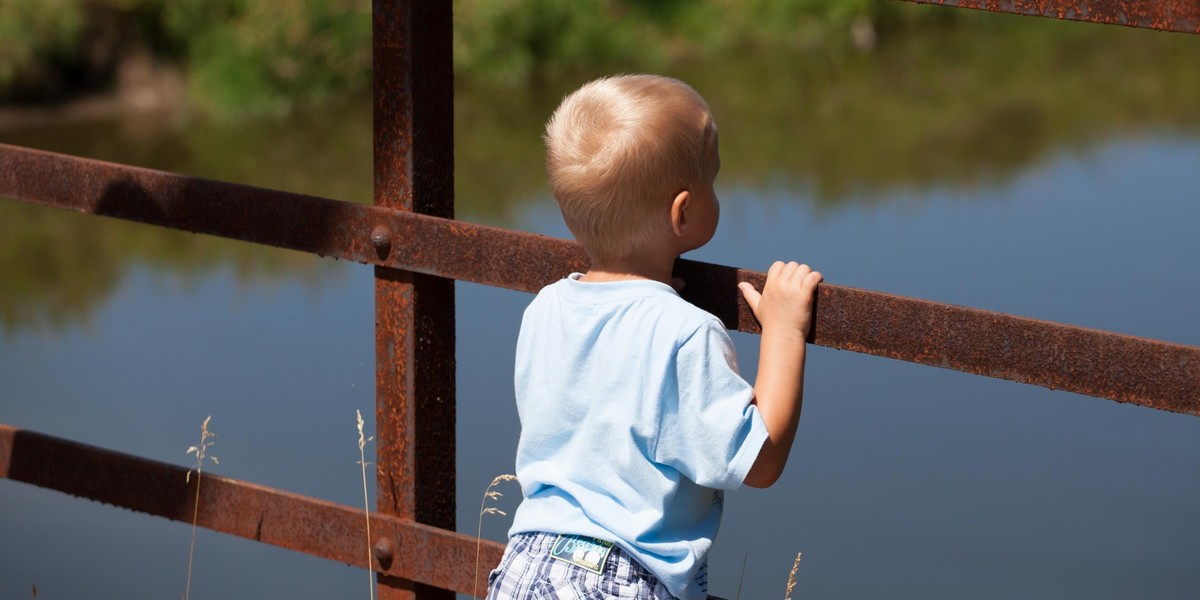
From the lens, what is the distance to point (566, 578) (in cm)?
147

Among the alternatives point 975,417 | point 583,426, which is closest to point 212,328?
point 975,417

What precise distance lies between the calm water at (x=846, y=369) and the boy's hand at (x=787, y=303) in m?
2.10

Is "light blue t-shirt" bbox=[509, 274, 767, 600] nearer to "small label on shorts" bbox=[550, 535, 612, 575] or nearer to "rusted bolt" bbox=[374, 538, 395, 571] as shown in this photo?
"small label on shorts" bbox=[550, 535, 612, 575]

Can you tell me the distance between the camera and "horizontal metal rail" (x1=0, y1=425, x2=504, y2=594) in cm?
191

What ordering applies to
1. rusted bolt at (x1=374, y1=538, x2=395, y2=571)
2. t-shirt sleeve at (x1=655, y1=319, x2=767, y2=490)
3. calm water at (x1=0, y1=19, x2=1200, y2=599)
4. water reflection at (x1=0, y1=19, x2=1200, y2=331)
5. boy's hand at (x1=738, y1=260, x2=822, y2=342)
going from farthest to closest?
1. water reflection at (x1=0, y1=19, x2=1200, y2=331)
2. calm water at (x1=0, y1=19, x2=1200, y2=599)
3. rusted bolt at (x1=374, y1=538, x2=395, y2=571)
4. boy's hand at (x1=738, y1=260, x2=822, y2=342)
5. t-shirt sleeve at (x1=655, y1=319, x2=767, y2=490)

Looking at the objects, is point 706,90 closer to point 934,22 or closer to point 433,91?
point 934,22

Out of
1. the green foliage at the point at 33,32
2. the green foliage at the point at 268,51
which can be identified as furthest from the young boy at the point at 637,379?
the green foliage at the point at 268,51

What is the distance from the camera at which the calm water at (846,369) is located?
384 centimetres

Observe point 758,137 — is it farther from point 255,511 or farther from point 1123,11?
point 1123,11

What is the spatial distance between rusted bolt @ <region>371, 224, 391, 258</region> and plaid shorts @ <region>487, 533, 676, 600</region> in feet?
1.60

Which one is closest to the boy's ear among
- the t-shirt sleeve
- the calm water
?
the t-shirt sleeve

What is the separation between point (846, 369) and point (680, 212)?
3157mm

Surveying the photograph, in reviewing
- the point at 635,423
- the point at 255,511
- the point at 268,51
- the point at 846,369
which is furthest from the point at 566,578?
the point at 268,51

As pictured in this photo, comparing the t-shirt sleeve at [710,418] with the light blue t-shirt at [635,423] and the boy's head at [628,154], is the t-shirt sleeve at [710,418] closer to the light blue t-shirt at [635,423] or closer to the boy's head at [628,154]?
the light blue t-shirt at [635,423]
